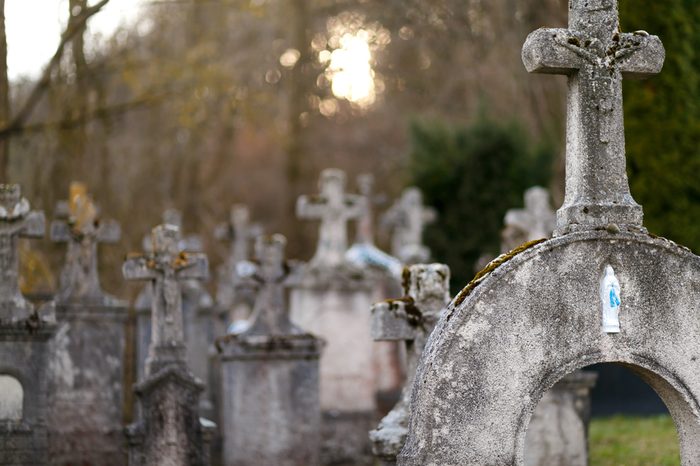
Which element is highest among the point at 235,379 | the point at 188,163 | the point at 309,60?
the point at 309,60

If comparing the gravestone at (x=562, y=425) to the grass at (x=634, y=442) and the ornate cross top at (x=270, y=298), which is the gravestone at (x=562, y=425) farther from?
the ornate cross top at (x=270, y=298)

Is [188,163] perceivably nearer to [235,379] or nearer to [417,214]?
[417,214]

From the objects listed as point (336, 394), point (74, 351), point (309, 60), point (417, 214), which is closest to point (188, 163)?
point (309, 60)

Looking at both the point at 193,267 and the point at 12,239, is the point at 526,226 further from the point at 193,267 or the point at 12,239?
the point at 12,239

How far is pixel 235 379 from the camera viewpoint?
1145cm

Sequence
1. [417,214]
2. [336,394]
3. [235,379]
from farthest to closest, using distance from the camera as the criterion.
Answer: [417,214]
[336,394]
[235,379]

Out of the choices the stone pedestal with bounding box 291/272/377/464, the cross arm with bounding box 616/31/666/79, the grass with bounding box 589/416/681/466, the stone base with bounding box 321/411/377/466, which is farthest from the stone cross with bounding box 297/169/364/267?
the cross arm with bounding box 616/31/666/79

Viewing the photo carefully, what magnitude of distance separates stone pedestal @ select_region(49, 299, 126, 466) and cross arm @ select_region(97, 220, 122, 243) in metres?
0.81

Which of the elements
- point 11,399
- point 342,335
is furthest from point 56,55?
point 11,399

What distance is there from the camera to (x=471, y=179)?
65.8 ft

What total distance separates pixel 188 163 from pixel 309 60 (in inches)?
143

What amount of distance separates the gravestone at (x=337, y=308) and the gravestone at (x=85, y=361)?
3.08m

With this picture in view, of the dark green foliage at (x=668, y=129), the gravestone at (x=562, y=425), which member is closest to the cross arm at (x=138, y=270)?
the gravestone at (x=562, y=425)

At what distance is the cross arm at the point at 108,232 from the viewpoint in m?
12.4
